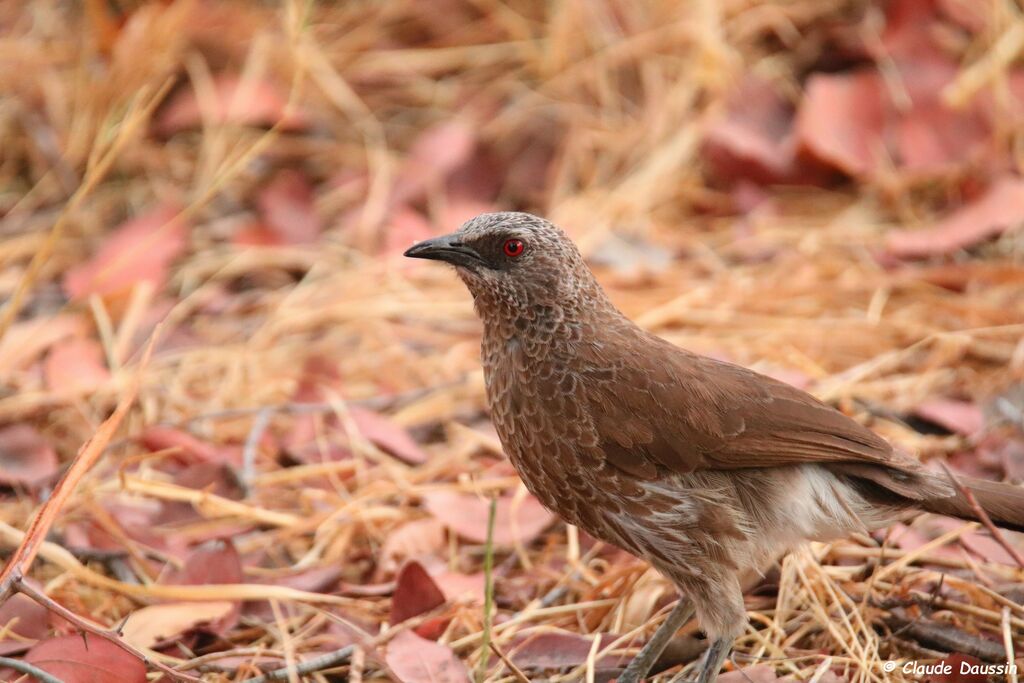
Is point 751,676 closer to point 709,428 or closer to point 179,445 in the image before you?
point 709,428

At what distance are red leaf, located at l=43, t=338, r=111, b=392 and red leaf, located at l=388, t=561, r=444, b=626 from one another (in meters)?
1.65

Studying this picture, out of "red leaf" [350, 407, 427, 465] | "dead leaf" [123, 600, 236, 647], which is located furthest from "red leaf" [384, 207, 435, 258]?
"dead leaf" [123, 600, 236, 647]

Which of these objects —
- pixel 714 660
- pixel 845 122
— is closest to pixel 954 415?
pixel 714 660

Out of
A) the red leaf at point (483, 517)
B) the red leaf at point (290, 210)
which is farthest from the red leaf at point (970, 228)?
the red leaf at point (290, 210)

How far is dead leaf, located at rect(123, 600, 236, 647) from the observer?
3082 millimetres

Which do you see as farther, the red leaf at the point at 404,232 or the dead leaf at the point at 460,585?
the red leaf at the point at 404,232

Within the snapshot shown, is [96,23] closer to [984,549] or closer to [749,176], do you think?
[749,176]

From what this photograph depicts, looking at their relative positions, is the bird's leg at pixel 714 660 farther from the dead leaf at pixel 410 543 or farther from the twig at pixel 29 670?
the twig at pixel 29 670

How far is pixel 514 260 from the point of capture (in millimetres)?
3219

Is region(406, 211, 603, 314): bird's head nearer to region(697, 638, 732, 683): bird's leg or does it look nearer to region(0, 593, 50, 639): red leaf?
region(697, 638, 732, 683): bird's leg

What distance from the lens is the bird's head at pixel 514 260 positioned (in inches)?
126

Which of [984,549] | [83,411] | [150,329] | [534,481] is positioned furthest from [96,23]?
[984,549]

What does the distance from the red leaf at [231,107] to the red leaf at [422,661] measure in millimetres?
3416

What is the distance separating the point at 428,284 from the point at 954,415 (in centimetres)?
234
